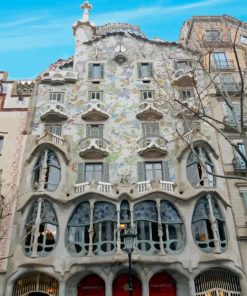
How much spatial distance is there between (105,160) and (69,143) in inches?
111

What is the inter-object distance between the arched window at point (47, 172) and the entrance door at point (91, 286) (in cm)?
567

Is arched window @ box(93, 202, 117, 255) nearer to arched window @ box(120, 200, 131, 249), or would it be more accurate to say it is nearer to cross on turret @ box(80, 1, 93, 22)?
arched window @ box(120, 200, 131, 249)

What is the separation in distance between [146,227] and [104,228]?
2.42 m

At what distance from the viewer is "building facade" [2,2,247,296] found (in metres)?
19.4

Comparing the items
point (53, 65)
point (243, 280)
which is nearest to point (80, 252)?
point (243, 280)

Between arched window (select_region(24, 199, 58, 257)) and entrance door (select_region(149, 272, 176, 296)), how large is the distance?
5954 millimetres

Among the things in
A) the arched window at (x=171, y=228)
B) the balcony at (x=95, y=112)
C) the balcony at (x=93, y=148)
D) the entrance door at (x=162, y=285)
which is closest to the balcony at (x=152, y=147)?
the balcony at (x=93, y=148)

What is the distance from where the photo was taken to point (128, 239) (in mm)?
14367

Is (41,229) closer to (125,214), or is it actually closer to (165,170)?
(125,214)

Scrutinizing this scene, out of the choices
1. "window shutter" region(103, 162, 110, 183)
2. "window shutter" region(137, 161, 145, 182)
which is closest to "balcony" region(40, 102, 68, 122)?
"window shutter" region(103, 162, 110, 183)

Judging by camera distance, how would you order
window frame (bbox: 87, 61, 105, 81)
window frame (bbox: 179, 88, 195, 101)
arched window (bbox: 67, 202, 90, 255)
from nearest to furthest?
arched window (bbox: 67, 202, 90, 255) < window frame (bbox: 179, 88, 195, 101) < window frame (bbox: 87, 61, 105, 81)

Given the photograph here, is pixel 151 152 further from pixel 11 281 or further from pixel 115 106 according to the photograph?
pixel 11 281

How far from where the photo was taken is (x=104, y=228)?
807 inches

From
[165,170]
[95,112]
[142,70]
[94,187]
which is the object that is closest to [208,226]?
[165,170]
